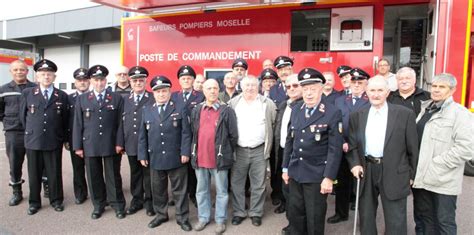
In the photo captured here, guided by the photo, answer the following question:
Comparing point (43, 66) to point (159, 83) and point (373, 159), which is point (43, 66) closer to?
point (159, 83)

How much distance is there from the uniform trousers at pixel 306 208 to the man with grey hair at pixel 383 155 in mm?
325

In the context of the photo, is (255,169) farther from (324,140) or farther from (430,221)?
(430,221)

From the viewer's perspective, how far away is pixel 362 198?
2957 millimetres

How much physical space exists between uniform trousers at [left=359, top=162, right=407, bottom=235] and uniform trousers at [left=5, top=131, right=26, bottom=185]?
3889mm

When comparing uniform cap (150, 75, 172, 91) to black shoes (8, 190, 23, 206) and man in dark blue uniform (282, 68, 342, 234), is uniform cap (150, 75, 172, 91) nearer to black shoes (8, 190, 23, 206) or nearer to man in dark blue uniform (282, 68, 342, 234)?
man in dark blue uniform (282, 68, 342, 234)

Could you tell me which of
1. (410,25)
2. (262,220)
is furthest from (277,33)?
(262,220)

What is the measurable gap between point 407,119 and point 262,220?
1904 mm

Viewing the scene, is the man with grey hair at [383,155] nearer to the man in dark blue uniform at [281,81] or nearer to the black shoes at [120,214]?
the man in dark blue uniform at [281,81]

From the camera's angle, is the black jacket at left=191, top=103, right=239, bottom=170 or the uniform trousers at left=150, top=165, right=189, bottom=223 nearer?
the black jacket at left=191, top=103, right=239, bottom=170

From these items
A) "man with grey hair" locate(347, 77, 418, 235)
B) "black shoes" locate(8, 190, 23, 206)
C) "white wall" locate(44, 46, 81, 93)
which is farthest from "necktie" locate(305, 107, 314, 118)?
"white wall" locate(44, 46, 81, 93)

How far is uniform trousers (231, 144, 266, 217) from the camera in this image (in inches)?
147

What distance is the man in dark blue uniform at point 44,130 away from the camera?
4102 millimetres

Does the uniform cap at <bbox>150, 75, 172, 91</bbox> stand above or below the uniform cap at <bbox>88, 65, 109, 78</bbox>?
below

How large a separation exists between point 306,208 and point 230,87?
6.11 feet
